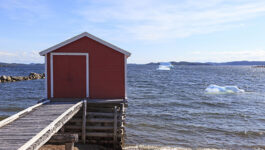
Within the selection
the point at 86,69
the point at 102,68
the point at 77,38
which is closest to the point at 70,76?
the point at 86,69

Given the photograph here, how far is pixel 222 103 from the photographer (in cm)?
2609

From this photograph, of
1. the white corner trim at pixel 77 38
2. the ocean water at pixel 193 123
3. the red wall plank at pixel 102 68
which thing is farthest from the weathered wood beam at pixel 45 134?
the ocean water at pixel 193 123

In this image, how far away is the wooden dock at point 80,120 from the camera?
8.05m

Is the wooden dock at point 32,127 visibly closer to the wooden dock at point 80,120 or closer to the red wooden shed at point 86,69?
the wooden dock at point 80,120

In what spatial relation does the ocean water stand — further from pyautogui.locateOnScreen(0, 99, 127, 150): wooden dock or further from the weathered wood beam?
the weathered wood beam

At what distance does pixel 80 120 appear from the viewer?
11750mm

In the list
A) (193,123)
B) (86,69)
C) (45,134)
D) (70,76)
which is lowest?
(193,123)

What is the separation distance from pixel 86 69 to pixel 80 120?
2.51m

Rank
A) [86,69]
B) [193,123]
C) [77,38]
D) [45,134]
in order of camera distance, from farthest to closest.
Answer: [193,123], [86,69], [77,38], [45,134]

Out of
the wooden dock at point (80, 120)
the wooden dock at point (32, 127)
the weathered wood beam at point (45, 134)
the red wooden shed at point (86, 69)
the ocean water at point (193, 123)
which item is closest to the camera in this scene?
the weathered wood beam at point (45, 134)

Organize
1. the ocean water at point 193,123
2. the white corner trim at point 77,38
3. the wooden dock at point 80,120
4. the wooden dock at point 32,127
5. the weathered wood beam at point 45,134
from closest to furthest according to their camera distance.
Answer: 1. the weathered wood beam at point 45,134
2. the wooden dock at point 32,127
3. the wooden dock at point 80,120
4. the white corner trim at point 77,38
5. the ocean water at point 193,123

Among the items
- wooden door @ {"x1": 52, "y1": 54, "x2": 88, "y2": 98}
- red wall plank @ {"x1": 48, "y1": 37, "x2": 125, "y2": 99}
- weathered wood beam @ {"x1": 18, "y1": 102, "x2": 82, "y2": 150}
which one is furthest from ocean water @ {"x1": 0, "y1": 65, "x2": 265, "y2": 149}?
weathered wood beam @ {"x1": 18, "y1": 102, "x2": 82, "y2": 150}

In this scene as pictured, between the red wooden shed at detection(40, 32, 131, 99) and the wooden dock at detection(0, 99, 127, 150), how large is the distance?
0.58 m

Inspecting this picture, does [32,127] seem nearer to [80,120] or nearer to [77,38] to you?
[80,120]
